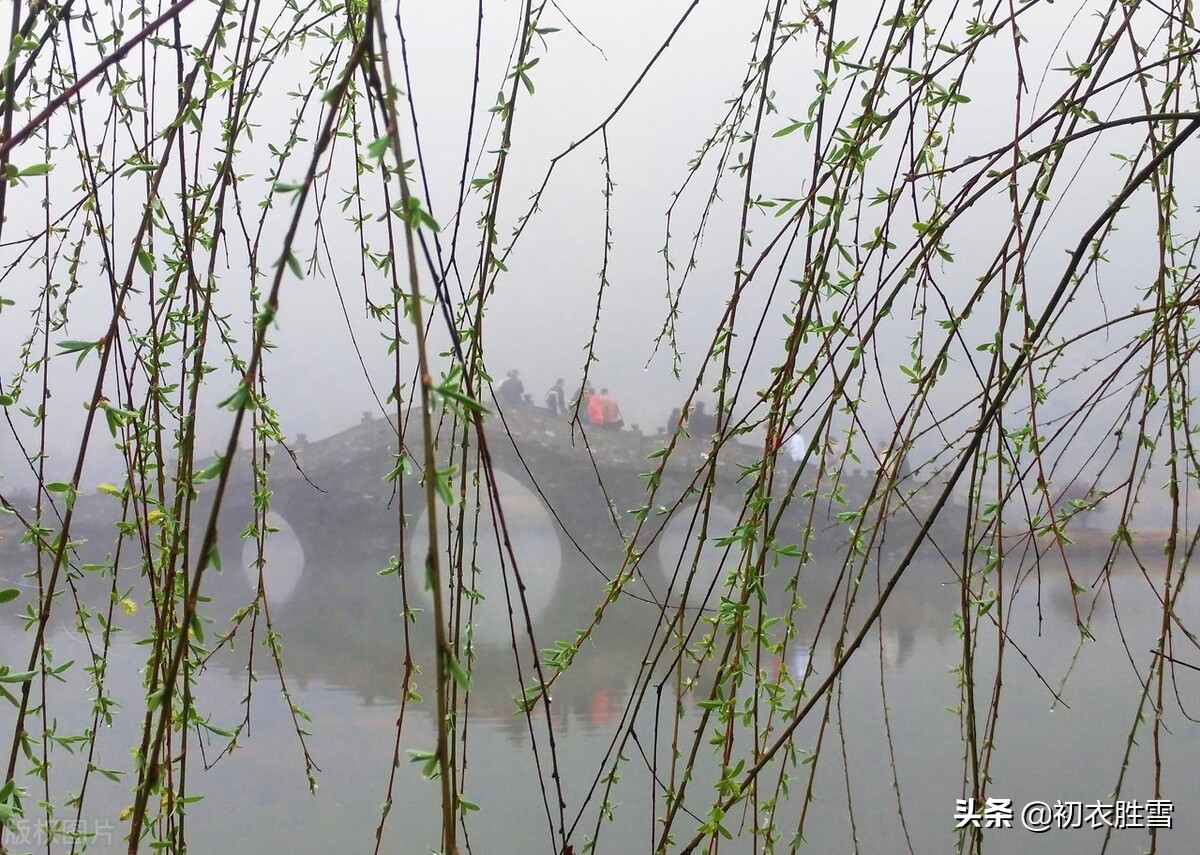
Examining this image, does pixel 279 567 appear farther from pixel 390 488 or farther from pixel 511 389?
pixel 511 389

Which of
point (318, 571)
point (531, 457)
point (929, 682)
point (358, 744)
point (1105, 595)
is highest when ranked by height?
point (531, 457)

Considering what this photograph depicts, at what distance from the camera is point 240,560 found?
2.13 meters

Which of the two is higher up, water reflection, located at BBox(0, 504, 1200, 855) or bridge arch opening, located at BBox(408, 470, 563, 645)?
bridge arch opening, located at BBox(408, 470, 563, 645)

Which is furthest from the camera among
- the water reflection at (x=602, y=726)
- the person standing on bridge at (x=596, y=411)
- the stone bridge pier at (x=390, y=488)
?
the stone bridge pier at (x=390, y=488)

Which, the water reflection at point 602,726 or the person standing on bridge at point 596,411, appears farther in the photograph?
the person standing on bridge at point 596,411

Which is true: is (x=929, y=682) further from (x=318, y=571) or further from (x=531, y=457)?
(x=318, y=571)

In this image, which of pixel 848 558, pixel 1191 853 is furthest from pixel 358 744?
pixel 1191 853

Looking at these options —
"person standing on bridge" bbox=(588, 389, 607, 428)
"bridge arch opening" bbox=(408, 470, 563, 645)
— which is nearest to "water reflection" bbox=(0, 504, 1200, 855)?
"bridge arch opening" bbox=(408, 470, 563, 645)

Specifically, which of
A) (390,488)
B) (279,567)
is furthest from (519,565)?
(279,567)

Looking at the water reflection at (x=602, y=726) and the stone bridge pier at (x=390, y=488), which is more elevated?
the stone bridge pier at (x=390, y=488)

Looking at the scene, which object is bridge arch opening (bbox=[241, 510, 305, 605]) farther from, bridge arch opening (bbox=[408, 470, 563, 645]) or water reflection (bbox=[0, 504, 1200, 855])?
bridge arch opening (bbox=[408, 470, 563, 645])

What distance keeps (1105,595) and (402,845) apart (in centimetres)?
148

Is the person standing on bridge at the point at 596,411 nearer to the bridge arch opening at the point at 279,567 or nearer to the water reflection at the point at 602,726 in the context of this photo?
the water reflection at the point at 602,726

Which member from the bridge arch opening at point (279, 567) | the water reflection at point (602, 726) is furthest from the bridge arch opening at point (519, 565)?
the bridge arch opening at point (279, 567)
